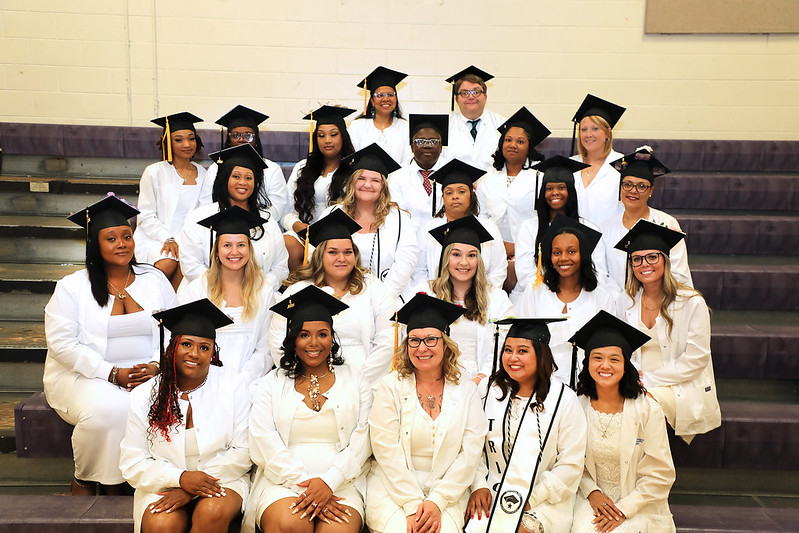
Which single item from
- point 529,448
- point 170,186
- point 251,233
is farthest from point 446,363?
point 170,186

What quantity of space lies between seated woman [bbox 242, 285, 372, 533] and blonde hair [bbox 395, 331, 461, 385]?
0.26m

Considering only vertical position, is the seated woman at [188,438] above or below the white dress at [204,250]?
below

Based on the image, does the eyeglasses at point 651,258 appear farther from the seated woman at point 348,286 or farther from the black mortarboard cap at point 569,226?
the seated woman at point 348,286

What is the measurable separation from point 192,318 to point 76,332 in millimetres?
876

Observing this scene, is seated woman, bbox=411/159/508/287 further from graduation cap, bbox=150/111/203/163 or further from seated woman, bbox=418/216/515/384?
graduation cap, bbox=150/111/203/163

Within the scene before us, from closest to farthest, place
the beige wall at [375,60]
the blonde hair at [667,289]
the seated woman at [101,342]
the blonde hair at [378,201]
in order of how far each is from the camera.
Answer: the seated woman at [101,342], the blonde hair at [667,289], the blonde hair at [378,201], the beige wall at [375,60]

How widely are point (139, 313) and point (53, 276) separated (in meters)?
1.66

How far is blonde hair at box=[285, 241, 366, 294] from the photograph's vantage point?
4.23 meters

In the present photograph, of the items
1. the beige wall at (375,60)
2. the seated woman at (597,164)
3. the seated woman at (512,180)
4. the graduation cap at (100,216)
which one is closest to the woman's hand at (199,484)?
the graduation cap at (100,216)

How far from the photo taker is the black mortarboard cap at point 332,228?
4.23 metres

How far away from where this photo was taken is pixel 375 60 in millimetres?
7527

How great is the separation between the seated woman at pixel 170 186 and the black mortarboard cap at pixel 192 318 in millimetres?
1863

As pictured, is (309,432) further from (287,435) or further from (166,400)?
(166,400)

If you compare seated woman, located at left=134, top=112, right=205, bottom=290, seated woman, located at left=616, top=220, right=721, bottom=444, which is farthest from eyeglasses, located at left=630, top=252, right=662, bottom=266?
seated woman, located at left=134, top=112, right=205, bottom=290
